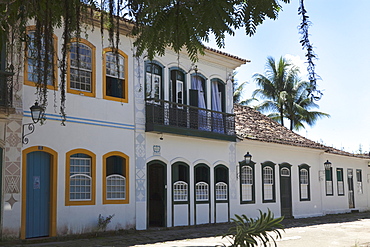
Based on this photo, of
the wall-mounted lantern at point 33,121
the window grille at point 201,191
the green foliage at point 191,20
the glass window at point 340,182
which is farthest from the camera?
the glass window at point 340,182

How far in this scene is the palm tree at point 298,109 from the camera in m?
40.7

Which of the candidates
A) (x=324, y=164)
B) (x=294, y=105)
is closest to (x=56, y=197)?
(x=324, y=164)

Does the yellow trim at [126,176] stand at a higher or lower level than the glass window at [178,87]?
lower

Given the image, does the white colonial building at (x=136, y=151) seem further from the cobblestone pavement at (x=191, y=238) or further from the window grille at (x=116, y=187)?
the cobblestone pavement at (x=191, y=238)

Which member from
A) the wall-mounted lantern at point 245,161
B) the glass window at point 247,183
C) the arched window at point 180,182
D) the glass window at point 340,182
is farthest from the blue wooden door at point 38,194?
the glass window at point 340,182

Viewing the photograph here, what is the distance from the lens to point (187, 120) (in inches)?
739

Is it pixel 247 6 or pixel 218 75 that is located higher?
pixel 218 75

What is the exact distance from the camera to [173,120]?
18.1 meters

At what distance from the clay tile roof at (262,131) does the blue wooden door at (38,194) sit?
9.52 meters

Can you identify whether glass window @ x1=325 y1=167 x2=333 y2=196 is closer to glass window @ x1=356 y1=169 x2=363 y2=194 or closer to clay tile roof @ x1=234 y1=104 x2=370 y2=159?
clay tile roof @ x1=234 y1=104 x2=370 y2=159

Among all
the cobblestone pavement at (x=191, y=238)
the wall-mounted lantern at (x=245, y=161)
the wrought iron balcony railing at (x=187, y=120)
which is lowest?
the cobblestone pavement at (x=191, y=238)

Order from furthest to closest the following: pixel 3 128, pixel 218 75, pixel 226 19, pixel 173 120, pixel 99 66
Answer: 1. pixel 218 75
2. pixel 173 120
3. pixel 99 66
4. pixel 3 128
5. pixel 226 19

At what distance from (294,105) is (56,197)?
29.8 meters

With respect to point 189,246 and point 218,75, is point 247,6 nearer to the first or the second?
point 189,246
